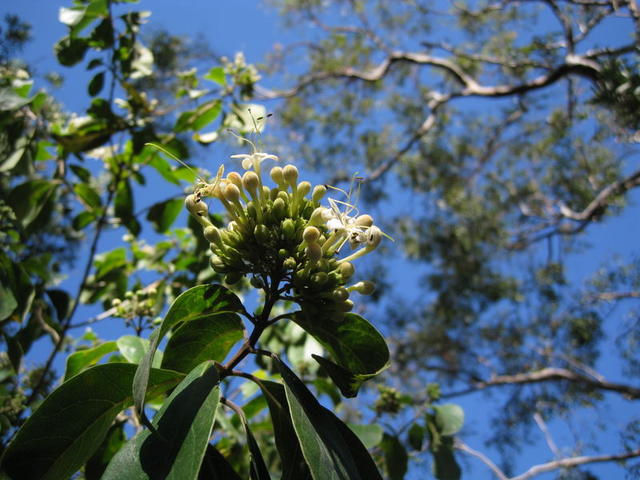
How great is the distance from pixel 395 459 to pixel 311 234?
1.51m

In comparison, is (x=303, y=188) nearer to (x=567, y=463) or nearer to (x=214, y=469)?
(x=214, y=469)

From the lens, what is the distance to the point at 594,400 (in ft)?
27.7

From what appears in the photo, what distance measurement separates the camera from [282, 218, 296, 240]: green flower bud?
55.0 inches

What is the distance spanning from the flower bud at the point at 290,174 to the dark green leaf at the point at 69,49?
1.97 metres

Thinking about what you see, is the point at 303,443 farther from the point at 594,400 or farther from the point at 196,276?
the point at 594,400

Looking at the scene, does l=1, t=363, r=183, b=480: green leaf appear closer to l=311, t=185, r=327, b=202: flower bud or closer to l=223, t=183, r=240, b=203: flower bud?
l=223, t=183, r=240, b=203: flower bud

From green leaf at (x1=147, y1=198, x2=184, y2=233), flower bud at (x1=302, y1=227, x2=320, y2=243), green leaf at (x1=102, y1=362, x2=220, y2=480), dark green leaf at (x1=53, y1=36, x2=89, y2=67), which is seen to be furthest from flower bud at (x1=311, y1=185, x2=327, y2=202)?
dark green leaf at (x1=53, y1=36, x2=89, y2=67)

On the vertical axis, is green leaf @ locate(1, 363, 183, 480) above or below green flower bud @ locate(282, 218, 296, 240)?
below

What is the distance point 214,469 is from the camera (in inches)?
51.1

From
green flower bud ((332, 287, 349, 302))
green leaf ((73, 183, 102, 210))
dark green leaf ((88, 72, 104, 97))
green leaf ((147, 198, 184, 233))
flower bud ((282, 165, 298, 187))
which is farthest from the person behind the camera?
dark green leaf ((88, 72, 104, 97))

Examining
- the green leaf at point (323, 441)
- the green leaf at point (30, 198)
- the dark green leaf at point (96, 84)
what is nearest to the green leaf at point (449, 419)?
the green leaf at point (323, 441)

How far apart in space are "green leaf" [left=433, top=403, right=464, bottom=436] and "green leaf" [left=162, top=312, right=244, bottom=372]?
4.93 ft

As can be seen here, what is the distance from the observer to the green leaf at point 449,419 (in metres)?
2.49

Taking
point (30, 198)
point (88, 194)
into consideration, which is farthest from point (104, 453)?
point (88, 194)
